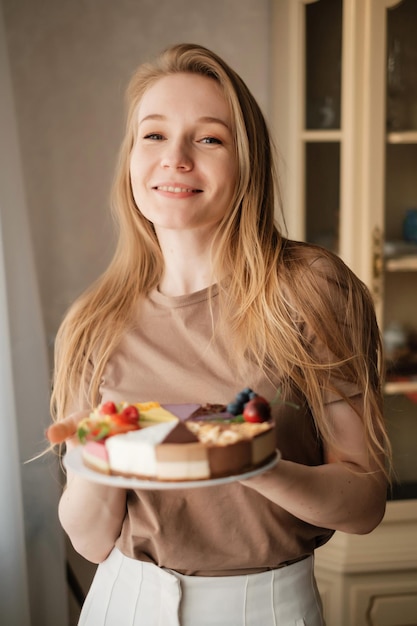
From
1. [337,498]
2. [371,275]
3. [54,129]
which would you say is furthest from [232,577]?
[54,129]

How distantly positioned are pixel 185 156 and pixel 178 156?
15 mm

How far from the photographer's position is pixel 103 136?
2.60 meters

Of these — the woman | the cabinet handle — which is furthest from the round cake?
the cabinet handle

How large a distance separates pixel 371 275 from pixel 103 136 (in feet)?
3.09

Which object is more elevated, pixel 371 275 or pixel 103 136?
pixel 103 136

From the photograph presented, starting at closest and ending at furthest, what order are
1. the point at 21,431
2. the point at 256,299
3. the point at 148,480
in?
the point at 148,480, the point at 256,299, the point at 21,431

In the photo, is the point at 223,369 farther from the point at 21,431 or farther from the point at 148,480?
the point at 21,431

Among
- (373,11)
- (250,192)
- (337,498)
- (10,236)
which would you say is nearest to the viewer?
(337,498)

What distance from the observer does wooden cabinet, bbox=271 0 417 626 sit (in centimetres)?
247

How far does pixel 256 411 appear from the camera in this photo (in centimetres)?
109

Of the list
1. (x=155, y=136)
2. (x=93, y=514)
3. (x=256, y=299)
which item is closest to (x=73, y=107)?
(x=155, y=136)

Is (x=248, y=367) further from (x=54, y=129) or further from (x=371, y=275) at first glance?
(x=54, y=129)

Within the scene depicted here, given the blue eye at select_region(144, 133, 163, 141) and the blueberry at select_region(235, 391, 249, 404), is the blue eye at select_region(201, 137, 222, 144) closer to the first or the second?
the blue eye at select_region(144, 133, 163, 141)

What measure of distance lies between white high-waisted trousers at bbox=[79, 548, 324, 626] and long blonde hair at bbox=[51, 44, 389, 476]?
24 centimetres
